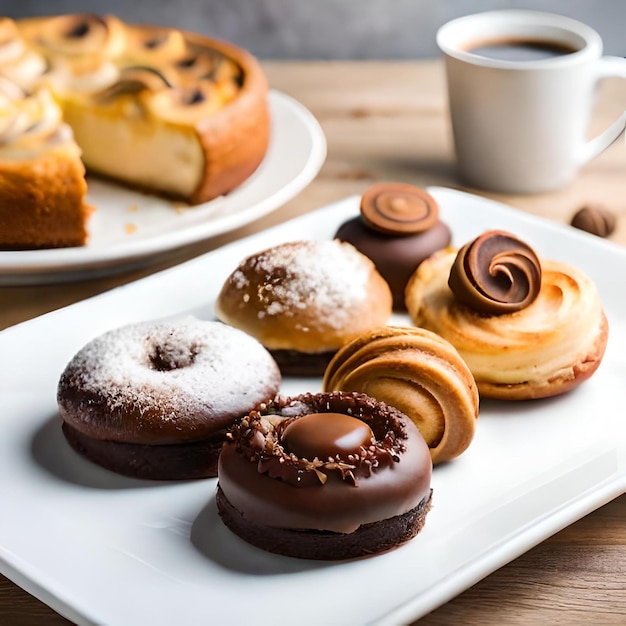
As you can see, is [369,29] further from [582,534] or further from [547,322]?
[582,534]

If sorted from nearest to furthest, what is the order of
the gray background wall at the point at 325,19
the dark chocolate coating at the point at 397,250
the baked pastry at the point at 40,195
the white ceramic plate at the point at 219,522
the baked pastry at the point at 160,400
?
the white ceramic plate at the point at 219,522 → the baked pastry at the point at 160,400 → the dark chocolate coating at the point at 397,250 → the baked pastry at the point at 40,195 → the gray background wall at the point at 325,19

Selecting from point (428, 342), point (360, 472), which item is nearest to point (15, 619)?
point (360, 472)

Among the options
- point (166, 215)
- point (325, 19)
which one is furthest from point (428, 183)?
point (325, 19)

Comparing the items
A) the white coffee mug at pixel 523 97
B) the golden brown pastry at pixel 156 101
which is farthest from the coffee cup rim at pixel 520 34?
the golden brown pastry at pixel 156 101

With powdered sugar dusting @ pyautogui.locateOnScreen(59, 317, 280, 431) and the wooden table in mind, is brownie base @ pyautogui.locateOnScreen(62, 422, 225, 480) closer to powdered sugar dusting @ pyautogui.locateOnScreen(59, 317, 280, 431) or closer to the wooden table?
powdered sugar dusting @ pyautogui.locateOnScreen(59, 317, 280, 431)

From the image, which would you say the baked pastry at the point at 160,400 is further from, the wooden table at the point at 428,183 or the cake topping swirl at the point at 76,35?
the cake topping swirl at the point at 76,35

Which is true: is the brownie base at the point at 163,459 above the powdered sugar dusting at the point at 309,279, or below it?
above

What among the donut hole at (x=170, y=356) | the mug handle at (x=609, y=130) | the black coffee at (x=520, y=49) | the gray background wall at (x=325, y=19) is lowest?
the gray background wall at (x=325, y=19)

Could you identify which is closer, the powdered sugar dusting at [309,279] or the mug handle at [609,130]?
the powdered sugar dusting at [309,279]
